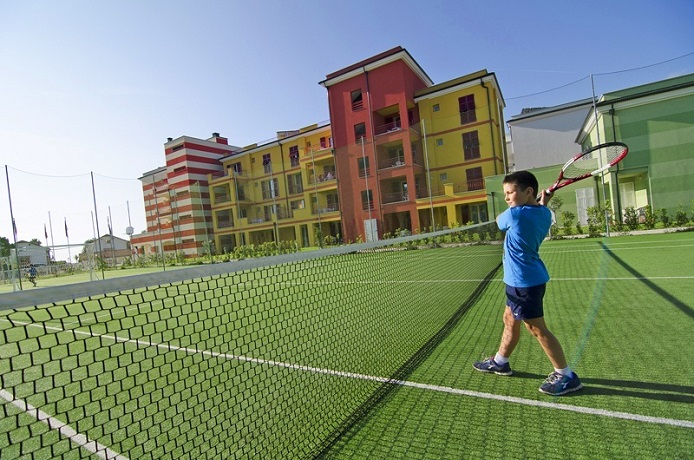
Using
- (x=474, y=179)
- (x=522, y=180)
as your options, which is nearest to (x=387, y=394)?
(x=522, y=180)

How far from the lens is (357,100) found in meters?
30.9

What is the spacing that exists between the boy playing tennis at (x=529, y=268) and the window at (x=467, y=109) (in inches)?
1068

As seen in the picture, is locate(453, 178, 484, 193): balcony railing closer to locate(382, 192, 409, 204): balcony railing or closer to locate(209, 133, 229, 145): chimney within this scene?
locate(382, 192, 409, 204): balcony railing

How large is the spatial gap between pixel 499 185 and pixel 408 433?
23535mm

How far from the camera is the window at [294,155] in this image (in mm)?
37562

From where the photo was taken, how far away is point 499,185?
78.0ft

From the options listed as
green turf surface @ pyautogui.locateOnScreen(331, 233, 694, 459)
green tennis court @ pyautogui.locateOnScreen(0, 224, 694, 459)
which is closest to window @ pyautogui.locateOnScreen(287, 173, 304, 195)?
green tennis court @ pyautogui.locateOnScreen(0, 224, 694, 459)

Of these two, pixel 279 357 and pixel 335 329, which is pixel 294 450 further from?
pixel 335 329

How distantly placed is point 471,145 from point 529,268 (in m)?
27.3

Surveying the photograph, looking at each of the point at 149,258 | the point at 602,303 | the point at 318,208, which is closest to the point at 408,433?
the point at 602,303

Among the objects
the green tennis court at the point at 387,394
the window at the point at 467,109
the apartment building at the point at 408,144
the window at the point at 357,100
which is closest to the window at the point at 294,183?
the apartment building at the point at 408,144

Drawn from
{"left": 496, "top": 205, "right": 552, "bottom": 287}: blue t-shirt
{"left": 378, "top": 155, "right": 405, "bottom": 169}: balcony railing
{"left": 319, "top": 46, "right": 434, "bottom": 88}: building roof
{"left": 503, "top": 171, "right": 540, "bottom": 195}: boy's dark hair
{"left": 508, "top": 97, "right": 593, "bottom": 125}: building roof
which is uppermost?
{"left": 319, "top": 46, "right": 434, "bottom": 88}: building roof

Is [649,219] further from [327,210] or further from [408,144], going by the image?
[327,210]

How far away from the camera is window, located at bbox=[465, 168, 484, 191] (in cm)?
2628
